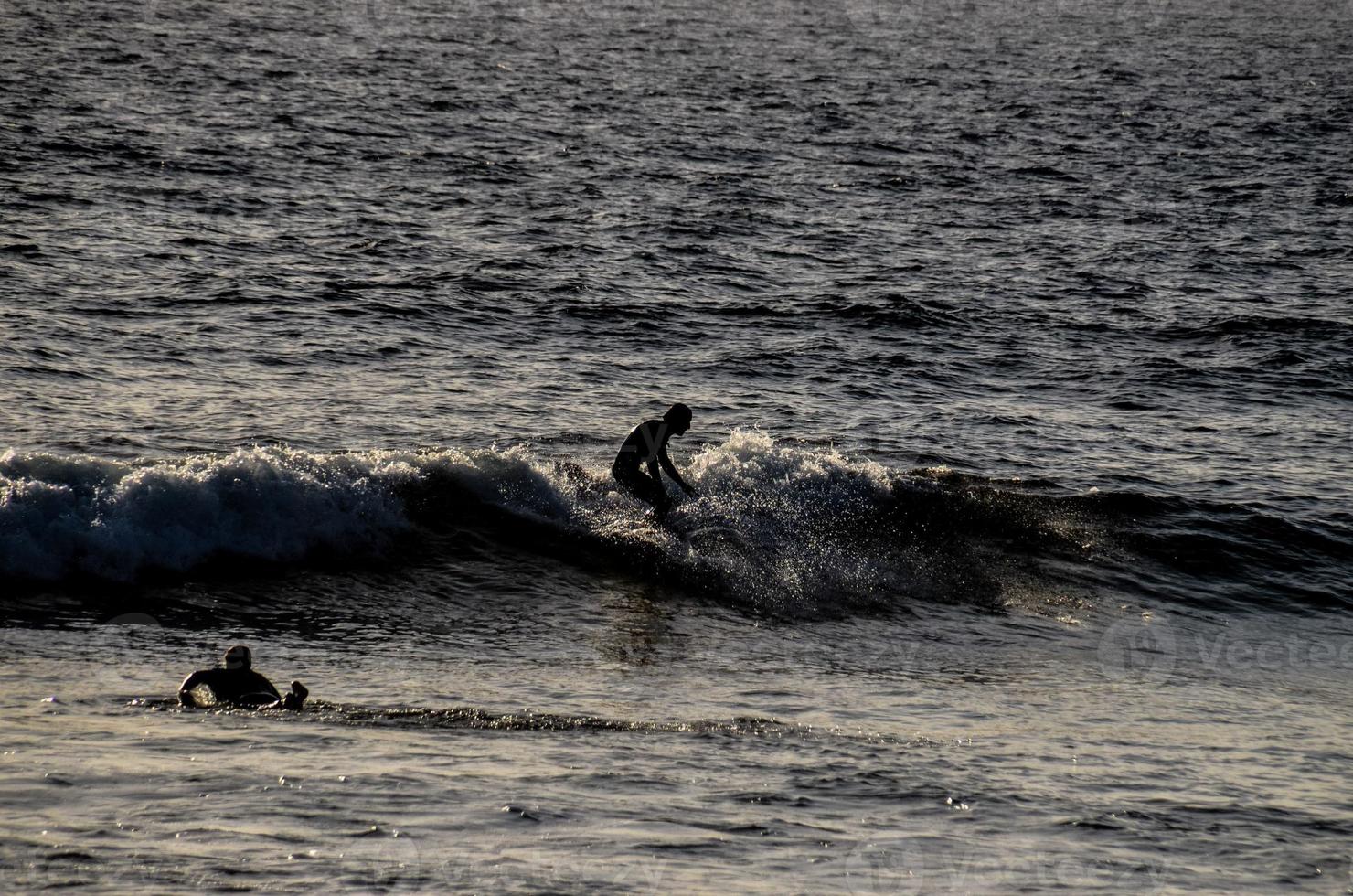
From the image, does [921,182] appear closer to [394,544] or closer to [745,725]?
[394,544]

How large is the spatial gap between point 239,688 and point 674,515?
672 cm

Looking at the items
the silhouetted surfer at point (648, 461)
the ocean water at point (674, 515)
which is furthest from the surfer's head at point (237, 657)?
the silhouetted surfer at point (648, 461)

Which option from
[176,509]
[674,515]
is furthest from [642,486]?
[176,509]

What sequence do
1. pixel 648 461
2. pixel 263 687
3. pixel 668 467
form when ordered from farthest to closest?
pixel 668 467 < pixel 648 461 < pixel 263 687

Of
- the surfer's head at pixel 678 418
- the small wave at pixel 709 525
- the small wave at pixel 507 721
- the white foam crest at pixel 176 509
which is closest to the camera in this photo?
the small wave at pixel 507 721

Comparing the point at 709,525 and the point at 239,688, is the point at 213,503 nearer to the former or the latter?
the point at 239,688

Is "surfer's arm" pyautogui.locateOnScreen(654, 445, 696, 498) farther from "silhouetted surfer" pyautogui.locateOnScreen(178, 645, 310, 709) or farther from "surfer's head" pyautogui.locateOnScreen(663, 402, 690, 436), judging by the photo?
"silhouetted surfer" pyautogui.locateOnScreen(178, 645, 310, 709)

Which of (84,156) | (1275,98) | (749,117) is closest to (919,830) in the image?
(84,156)

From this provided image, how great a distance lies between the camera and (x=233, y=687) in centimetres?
976

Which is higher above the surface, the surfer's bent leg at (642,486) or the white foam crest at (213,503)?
the surfer's bent leg at (642,486)

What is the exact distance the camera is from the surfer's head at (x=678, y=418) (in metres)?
13.9

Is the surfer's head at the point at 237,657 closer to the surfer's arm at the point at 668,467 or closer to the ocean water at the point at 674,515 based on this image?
the ocean water at the point at 674,515

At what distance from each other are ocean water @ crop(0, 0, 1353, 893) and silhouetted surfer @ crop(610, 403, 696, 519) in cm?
62

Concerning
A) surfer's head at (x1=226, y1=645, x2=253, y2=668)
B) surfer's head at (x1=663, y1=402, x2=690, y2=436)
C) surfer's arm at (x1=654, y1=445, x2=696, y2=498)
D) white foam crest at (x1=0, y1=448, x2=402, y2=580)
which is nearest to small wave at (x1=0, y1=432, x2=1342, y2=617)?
white foam crest at (x1=0, y1=448, x2=402, y2=580)
